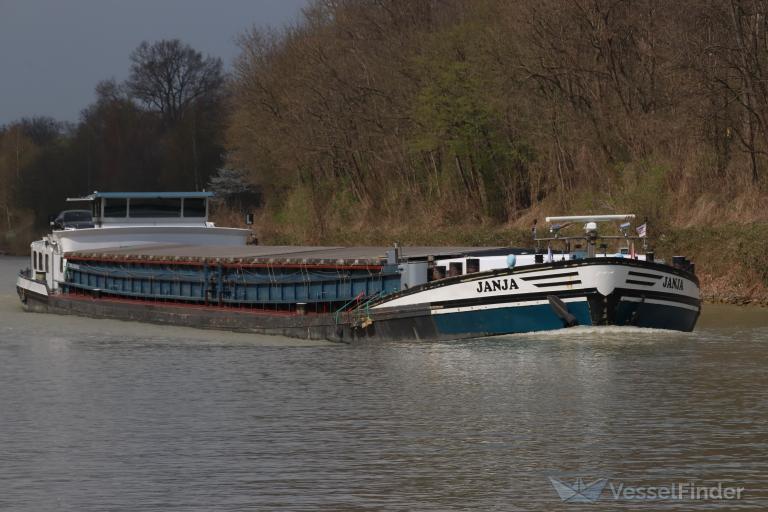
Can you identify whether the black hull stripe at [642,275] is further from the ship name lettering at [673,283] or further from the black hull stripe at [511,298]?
the black hull stripe at [511,298]

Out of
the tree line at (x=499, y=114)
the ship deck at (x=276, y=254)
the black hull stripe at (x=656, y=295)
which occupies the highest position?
the tree line at (x=499, y=114)

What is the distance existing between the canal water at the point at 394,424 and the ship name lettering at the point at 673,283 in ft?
3.97

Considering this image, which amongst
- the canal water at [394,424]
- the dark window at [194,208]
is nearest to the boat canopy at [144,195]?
the dark window at [194,208]

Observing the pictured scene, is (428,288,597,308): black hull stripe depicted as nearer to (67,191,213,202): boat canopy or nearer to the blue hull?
the blue hull

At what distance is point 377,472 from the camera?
1603cm

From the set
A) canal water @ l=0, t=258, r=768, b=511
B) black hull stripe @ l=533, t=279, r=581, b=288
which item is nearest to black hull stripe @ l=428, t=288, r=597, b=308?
black hull stripe @ l=533, t=279, r=581, b=288

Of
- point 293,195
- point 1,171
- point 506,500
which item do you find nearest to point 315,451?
point 506,500

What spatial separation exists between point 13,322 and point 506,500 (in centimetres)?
2754

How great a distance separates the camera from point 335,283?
105 feet

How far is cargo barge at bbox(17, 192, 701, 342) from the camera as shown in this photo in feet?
90.2

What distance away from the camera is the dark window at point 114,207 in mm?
43562

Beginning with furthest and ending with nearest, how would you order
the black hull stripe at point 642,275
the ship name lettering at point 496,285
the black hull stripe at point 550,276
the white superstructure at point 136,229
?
the white superstructure at point 136,229
the ship name lettering at point 496,285
the black hull stripe at point 642,275
the black hull stripe at point 550,276

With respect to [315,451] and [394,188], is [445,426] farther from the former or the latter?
[394,188]

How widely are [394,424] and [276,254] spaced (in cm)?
1643
